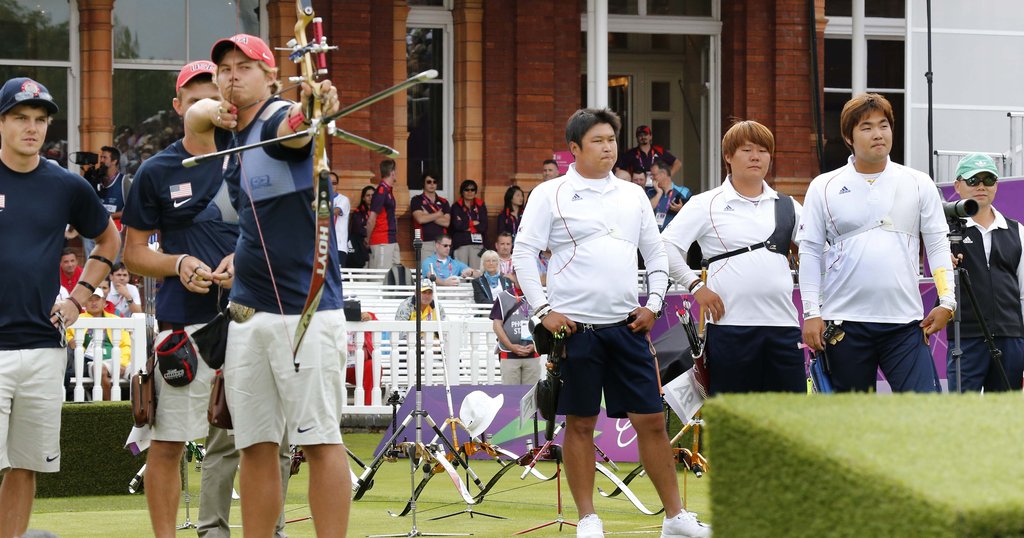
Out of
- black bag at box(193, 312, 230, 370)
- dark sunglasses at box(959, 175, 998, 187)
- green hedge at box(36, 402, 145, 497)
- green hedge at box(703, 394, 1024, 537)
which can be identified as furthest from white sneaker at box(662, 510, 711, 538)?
green hedge at box(36, 402, 145, 497)

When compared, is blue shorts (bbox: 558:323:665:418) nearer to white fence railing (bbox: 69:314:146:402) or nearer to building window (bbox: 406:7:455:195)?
white fence railing (bbox: 69:314:146:402)

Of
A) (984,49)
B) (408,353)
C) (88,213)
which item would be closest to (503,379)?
(408,353)

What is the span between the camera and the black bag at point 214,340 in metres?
5.68

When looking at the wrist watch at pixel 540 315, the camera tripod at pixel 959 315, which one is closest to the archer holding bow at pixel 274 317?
the wrist watch at pixel 540 315

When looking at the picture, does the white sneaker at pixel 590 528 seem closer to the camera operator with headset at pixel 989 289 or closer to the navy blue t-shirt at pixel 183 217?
the navy blue t-shirt at pixel 183 217

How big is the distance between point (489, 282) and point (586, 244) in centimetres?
1174

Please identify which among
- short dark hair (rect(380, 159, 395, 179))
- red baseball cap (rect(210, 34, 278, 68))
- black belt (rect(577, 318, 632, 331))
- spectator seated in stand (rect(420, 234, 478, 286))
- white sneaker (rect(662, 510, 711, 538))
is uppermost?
short dark hair (rect(380, 159, 395, 179))

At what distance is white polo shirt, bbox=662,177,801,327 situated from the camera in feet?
24.1

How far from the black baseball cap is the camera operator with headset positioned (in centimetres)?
574

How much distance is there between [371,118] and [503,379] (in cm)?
754

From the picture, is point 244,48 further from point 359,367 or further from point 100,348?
point 359,367

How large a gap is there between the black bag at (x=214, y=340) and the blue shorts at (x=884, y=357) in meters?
2.85

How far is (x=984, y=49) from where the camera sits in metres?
23.0

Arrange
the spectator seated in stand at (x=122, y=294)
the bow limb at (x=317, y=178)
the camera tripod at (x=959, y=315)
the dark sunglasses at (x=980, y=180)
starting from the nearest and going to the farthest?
1. the bow limb at (x=317, y=178)
2. the camera tripod at (x=959, y=315)
3. the dark sunglasses at (x=980, y=180)
4. the spectator seated in stand at (x=122, y=294)
